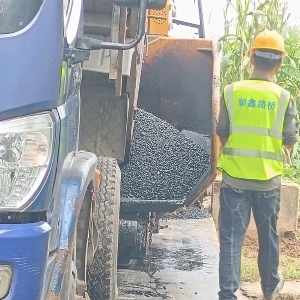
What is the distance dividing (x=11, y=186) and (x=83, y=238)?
3.84 feet

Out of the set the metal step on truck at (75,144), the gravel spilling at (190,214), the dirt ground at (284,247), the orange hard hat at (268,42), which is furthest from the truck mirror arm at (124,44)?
the gravel spilling at (190,214)

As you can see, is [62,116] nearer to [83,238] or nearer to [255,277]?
[83,238]

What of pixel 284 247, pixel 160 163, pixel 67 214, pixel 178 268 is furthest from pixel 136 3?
pixel 284 247

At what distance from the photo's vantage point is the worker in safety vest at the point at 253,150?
434cm

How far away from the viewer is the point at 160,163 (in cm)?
548

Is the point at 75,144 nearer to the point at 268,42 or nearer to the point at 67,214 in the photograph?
the point at 67,214

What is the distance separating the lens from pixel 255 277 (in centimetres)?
554

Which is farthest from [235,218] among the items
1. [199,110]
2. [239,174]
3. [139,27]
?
[139,27]

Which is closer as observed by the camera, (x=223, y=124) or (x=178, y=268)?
(x=223, y=124)

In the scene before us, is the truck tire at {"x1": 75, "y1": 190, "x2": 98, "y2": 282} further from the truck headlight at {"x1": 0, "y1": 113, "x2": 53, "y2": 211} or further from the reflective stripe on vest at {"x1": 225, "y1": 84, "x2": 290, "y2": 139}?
the reflective stripe on vest at {"x1": 225, "y1": 84, "x2": 290, "y2": 139}

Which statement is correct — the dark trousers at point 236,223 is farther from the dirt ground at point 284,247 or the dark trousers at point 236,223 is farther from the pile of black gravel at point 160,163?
the dirt ground at point 284,247

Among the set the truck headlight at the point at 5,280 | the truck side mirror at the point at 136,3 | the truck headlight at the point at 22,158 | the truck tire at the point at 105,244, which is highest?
the truck side mirror at the point at 136,3

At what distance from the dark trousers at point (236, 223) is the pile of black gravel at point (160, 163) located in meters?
0.87

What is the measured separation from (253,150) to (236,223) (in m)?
0.47
